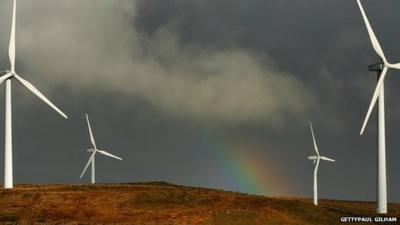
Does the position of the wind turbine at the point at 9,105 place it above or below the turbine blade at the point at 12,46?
below

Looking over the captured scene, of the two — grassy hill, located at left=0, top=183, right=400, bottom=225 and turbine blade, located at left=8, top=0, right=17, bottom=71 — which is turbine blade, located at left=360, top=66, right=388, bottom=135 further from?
turbine blade, located at left=8, top=0, right=17, bottom=71

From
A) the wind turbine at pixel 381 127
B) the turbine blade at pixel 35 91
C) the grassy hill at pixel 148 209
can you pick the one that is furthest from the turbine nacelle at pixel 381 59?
the turbine blade at pixel 35 91

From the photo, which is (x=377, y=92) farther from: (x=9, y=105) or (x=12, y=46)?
(x=12, y=46)

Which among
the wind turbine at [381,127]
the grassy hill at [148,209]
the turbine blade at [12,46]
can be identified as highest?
the turbine blade at [12,46]

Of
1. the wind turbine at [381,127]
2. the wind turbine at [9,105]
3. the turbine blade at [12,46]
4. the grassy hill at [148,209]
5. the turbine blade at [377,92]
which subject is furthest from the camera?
the turbine blade at [12,46]

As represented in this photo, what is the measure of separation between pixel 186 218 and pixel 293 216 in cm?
1556

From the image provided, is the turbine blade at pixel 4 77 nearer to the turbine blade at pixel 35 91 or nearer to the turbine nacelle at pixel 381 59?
the turbine blade at pixel 35 91

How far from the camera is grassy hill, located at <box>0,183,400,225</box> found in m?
92.1

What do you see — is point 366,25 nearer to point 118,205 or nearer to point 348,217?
point 348,217

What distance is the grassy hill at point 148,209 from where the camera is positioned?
302ft

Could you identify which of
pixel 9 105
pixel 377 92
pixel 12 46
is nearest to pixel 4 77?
pixel 9 105

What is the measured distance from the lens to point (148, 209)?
326 ft

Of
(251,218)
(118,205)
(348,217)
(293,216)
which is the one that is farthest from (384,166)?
(118,205)

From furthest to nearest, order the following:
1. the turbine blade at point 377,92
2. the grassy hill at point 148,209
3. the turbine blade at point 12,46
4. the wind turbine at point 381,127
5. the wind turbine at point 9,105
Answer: the turbine blade at point 12,46 → the wind turbine at point 9,105 → the wind turbine at point 381,127 → the turbine blade at point 377,92 → the grassy hill at point 148,209
